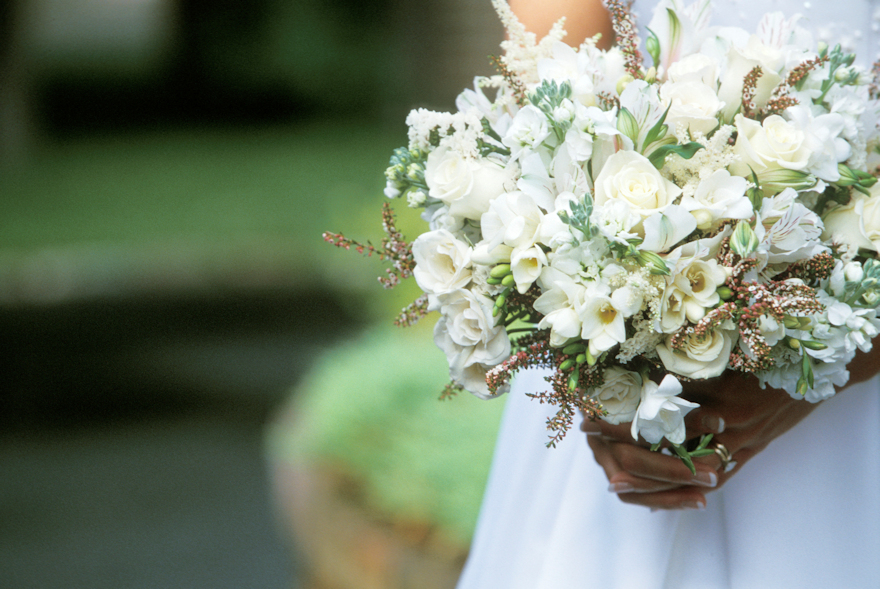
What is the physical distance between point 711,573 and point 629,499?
203mm

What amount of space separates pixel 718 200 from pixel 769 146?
0.34ft

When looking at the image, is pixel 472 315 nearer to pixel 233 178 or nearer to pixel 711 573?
pixel 711 573

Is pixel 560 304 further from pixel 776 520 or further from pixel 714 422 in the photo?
pixel 776 520

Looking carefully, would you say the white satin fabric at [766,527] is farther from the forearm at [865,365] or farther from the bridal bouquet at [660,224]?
the bridal bouquet at [660,224]

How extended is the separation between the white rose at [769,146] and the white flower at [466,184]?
11.5 inches

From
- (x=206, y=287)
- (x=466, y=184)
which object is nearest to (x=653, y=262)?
(x=466, y=184)

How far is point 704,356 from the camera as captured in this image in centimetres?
95

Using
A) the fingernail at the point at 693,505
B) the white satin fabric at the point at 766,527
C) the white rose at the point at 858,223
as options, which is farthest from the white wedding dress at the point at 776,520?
the white rose at the point at 858,223

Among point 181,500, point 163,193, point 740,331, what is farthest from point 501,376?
point 163,193

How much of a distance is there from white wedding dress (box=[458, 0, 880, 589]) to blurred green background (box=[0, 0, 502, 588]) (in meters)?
0.83

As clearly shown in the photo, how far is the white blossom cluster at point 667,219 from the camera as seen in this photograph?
0.93 metres

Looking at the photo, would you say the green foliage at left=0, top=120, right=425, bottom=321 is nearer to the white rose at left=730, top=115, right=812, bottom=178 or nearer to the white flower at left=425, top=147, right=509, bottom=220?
the white flower at left=425, top=147, right=509, bottom=220

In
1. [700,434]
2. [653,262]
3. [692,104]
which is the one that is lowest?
[700,434]

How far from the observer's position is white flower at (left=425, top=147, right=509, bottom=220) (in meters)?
1.03
